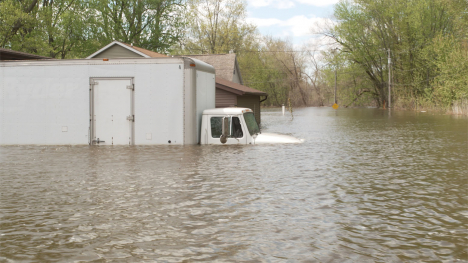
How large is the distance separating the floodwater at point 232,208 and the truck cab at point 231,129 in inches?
69.2

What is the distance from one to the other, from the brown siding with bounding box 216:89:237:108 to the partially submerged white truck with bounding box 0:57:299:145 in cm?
1399

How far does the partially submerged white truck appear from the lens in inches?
695

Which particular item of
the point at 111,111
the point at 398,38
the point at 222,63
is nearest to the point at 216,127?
the point at 111,111

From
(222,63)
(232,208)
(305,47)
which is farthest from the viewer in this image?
(305,47)

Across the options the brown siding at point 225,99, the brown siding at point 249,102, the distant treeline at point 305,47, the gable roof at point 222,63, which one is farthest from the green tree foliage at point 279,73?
the brown siding at point 225,99

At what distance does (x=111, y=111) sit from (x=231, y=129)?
13.6 feet

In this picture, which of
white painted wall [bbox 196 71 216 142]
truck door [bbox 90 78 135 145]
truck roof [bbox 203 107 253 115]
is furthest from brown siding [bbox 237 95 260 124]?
truck door [bbox 90 78 135 145]

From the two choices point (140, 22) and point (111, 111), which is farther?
point (140, 22)

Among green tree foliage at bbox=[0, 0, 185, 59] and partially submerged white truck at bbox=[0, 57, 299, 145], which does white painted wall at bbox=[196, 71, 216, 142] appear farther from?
green tree foliage at bbox=[0, 0, 185, 59]

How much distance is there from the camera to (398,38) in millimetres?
79375

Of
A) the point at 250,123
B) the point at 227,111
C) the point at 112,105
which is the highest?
the point at 112,105

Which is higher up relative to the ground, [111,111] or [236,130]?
[111,111]

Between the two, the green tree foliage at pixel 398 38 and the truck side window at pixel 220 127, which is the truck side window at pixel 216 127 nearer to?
the truck side window at pixel 220 127

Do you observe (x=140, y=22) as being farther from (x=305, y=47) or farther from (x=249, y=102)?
(x=305, y=47)
